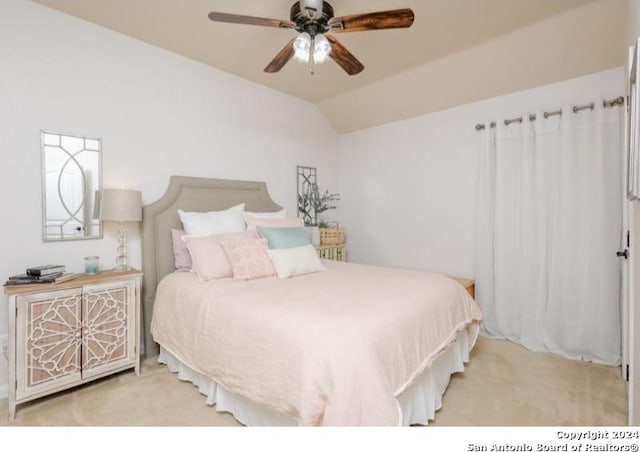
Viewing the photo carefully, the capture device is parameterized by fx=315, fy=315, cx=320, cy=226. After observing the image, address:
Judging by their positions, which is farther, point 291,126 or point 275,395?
point 291,126

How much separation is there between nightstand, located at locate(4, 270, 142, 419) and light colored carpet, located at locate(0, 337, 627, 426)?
127 mm

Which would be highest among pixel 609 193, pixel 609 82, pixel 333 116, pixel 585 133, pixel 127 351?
pixel 333 116

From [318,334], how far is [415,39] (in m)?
2.47

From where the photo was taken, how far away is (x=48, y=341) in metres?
1.92

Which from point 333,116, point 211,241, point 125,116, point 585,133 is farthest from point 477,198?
point 125,116

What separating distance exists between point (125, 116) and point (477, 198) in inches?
131

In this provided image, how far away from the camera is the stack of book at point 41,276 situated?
1.90 meters

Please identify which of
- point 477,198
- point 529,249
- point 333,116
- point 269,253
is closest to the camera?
point 269,253

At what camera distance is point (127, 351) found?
226 cm

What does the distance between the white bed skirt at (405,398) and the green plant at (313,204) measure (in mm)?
2295

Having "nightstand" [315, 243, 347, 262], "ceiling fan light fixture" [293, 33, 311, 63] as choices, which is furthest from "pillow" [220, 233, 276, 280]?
"ceiling fan light fixture" [293, 33, 311, 63]

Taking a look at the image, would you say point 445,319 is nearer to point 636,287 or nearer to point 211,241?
point 636,287

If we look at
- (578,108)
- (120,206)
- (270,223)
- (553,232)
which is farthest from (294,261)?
(578,108)

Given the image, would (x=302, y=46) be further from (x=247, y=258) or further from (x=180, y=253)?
(x=180, y=253)
